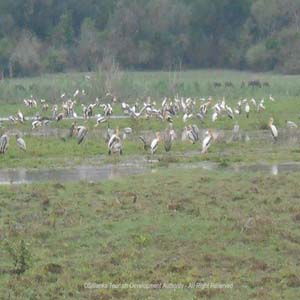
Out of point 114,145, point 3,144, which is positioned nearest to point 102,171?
point 114,145

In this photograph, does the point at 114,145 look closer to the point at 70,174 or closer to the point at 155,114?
the point at 70,174

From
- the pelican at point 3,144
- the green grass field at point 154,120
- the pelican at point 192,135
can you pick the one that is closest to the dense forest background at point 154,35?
the green grass field at point 154,120

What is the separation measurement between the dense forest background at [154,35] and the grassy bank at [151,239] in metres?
39.2

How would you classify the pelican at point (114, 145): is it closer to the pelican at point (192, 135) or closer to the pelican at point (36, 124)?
the pelican at point (192, 135)

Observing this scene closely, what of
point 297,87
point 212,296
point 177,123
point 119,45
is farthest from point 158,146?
point 119,45

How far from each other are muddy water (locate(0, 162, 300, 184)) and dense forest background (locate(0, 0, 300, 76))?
113 feet

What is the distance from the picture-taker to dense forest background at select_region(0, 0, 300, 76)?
A: 175ft

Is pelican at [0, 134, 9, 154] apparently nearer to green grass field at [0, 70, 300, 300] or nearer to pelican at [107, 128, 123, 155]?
green grass field at [0, 70, 300, 300]

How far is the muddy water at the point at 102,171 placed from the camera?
640 inches

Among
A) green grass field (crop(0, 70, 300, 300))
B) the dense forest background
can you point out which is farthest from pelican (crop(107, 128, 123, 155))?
the dense forest background

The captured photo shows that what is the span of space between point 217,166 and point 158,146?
11.0 feet

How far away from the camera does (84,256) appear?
9.77 metres

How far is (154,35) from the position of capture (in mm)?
56469

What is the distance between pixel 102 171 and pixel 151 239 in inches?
→ 280
